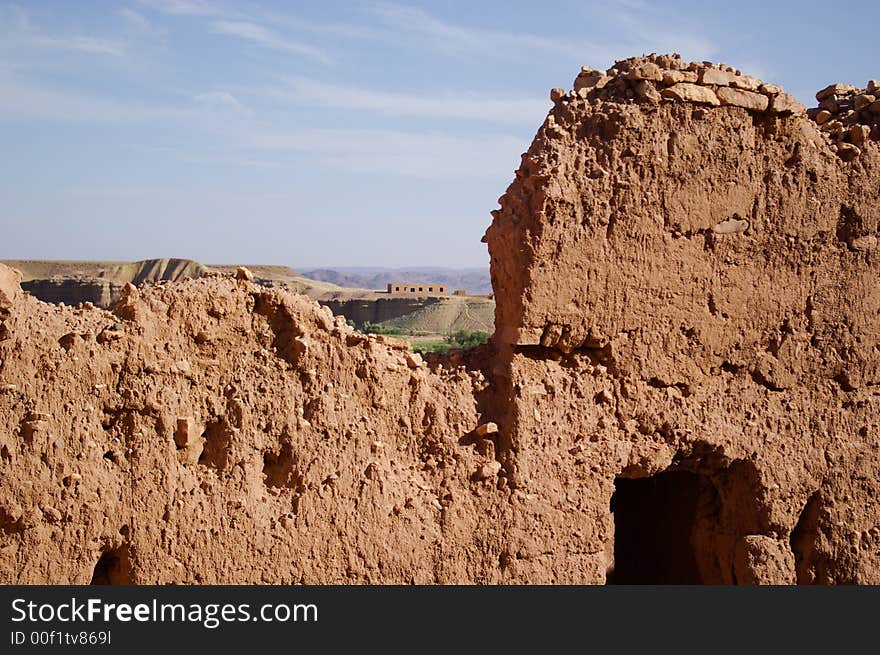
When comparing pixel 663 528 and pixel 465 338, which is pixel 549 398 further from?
pixel 465 338

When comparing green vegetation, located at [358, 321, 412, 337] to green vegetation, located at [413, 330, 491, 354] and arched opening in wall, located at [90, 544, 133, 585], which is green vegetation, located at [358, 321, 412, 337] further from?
arched opening in wall, located at [90, 544, 133, 585]

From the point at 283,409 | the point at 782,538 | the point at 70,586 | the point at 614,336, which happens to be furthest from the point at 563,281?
the point at 70,586

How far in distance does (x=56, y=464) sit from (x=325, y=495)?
4.19 feet

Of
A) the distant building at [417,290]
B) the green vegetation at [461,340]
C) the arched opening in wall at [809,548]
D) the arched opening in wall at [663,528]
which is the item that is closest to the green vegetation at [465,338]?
the green vegetation at [461,340]

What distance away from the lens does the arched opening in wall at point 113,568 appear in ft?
15.7

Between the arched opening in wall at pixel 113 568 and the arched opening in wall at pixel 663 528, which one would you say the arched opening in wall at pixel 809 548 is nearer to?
the arched opening in wall at pixel 663 528

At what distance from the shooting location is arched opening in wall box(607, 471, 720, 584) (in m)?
6.42

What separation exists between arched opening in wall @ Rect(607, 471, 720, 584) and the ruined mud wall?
0.03 meters

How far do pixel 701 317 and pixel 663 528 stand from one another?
1604 millimetres

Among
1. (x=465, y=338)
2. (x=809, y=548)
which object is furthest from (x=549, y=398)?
(x=465, y=338)

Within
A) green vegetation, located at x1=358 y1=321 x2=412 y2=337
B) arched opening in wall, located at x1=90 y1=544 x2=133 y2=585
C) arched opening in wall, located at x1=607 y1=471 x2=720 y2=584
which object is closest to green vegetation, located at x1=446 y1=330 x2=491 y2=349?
green vegetation, located at x1=358 y1=321 x2=412 y2=337

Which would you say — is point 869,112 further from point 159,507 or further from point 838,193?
point 159,507

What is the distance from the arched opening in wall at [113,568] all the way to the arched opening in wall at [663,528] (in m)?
3.20

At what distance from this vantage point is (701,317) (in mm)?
6023
